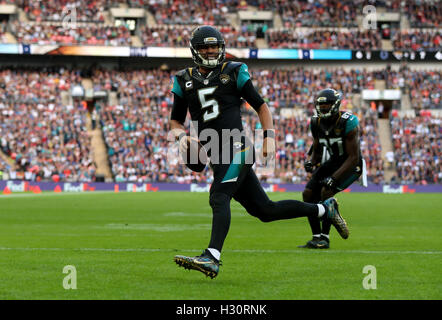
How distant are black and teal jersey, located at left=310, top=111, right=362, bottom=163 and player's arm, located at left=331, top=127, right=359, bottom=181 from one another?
0.08m

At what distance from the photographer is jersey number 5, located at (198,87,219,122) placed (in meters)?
7.83

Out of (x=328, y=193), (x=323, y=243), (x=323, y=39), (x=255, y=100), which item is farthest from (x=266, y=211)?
(x=323, y=39)

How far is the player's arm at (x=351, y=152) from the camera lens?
11102mm

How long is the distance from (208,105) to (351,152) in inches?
159

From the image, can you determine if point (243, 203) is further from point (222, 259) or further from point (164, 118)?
point (164, 118)

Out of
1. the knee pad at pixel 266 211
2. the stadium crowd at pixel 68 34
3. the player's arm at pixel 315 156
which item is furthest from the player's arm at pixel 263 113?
the stadium crowd at pixel 68 34

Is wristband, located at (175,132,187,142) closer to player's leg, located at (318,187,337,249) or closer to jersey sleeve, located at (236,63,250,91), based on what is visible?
jersey sleeve, located at (236,63,250,91)

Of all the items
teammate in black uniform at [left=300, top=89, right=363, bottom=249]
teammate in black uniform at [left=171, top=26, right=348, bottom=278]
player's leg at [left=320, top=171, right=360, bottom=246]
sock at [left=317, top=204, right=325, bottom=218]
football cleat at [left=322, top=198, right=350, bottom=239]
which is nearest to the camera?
teammate in black uniform at [left=171, top=26, right=348, bottom=278]

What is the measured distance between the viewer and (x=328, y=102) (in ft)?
36.5

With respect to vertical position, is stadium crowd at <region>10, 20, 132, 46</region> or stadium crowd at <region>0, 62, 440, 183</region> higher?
stadium crowd at <region>10, 20, 132, 46</region>

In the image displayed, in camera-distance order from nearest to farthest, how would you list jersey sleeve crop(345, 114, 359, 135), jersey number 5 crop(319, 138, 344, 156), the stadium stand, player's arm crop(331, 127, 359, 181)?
player's arm crop(331, 127, 359, 181) → jersey sleeve crop(345, 114, 359, 135) → jersey number 5 crop(319, 138, 344, 156) → the stadium stand

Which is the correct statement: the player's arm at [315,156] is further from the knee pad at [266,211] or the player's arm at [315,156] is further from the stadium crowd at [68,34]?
the stadium crowd at [68,34]

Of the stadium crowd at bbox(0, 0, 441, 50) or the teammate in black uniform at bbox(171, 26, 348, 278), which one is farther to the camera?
the stadium crowd at bbox(0, 0, 441, 50)

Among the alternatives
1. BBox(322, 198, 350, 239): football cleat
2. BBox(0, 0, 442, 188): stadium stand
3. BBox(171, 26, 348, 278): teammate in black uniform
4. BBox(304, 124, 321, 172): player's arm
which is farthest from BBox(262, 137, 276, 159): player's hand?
BBox(0, 0, 442, 188): stadium stand
